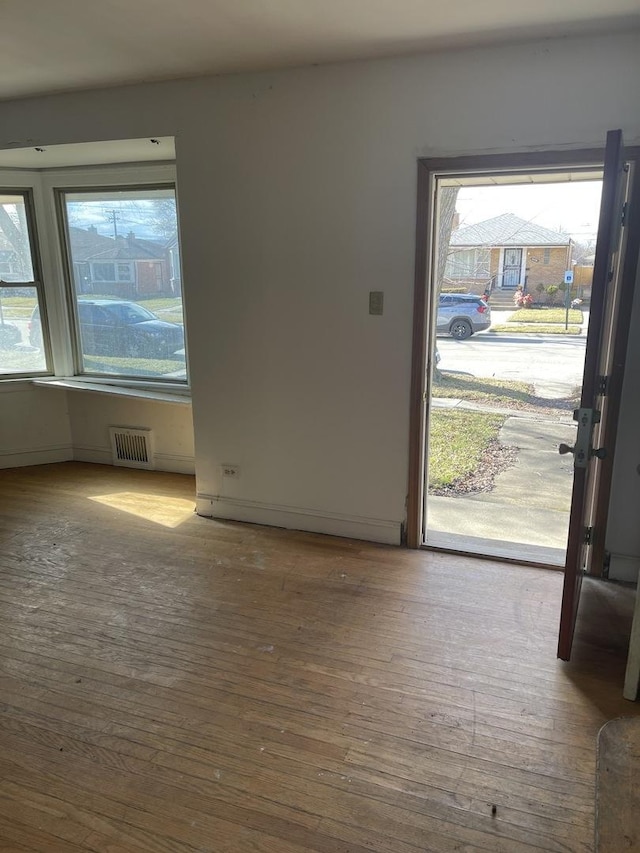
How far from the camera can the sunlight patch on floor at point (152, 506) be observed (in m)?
3.63

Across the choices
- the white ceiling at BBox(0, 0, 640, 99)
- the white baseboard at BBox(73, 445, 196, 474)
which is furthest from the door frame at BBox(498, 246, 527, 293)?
the white baseboard at BBox(73, 445, 196, 474)

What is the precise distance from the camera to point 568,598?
7.05 ft

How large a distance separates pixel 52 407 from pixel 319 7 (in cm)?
364

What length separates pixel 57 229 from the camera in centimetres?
439

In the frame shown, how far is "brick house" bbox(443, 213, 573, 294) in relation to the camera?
4601mm

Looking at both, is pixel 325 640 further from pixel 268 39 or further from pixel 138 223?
pixel 138 223

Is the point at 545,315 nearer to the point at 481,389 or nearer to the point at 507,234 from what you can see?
the point at 481,389

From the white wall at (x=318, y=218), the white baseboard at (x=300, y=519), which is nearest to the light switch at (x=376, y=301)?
the white wall at (x=318, y=218)

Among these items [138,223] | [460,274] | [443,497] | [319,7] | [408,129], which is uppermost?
[319,7]

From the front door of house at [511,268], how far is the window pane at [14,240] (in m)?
3.97

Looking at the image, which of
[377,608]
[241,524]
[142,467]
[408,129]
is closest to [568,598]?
[377,608]

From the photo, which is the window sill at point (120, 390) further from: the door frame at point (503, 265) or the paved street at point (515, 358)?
the paved street at point (515, 358)

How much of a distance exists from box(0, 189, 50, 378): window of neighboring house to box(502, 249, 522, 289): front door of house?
13.0ft

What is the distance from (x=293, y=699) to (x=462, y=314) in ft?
15.7
